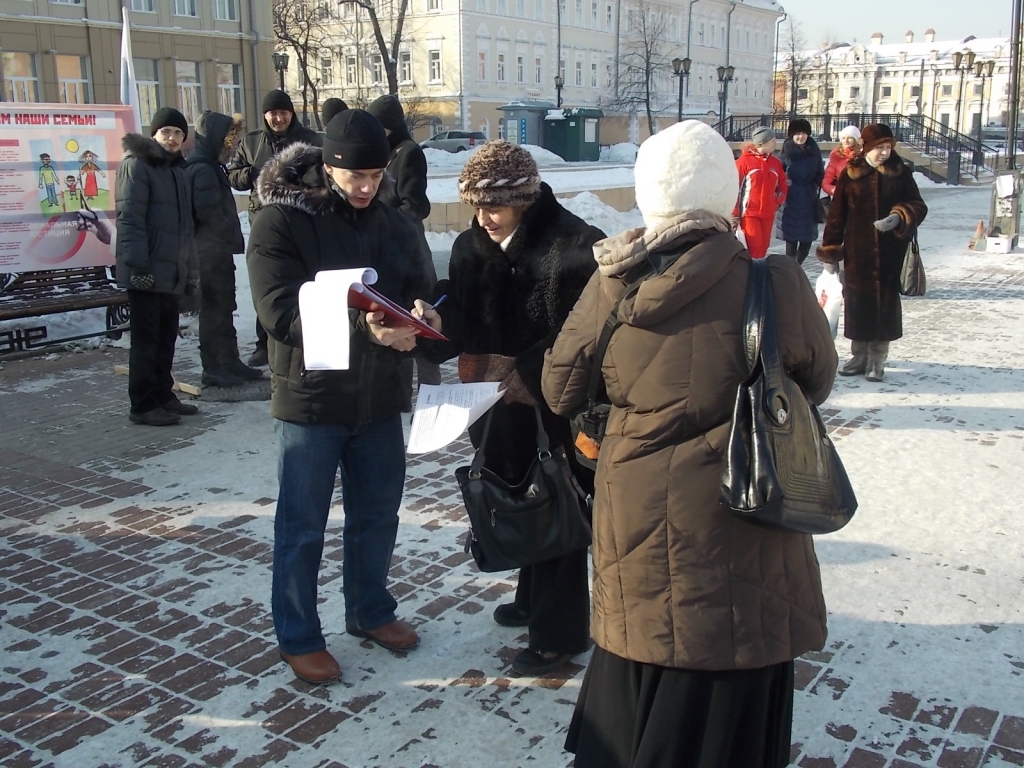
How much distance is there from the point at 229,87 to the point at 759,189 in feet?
121

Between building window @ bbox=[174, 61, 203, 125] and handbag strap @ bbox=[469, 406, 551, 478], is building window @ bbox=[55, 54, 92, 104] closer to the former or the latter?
building window @ bbox=[174, 61, 203, 125]

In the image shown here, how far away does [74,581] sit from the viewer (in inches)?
170

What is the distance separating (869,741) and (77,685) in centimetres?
260

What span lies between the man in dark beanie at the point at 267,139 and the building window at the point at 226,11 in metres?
37.3

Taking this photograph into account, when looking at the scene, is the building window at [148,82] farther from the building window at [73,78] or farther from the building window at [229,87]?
the building window at [229,87]

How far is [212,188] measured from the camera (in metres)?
7.10

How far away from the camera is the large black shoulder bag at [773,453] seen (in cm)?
212

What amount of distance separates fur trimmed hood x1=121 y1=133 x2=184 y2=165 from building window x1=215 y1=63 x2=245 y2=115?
37.4 meters

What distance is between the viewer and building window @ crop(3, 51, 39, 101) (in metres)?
35.3

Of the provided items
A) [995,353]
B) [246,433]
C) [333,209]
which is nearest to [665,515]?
[333,209]

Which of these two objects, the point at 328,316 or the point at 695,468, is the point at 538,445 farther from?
the point at 695,468

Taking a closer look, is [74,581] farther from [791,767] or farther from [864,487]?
[864,487]

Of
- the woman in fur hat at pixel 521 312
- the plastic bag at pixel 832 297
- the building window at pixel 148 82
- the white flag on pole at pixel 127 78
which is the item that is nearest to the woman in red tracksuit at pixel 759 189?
the plastic bag at pixel 832 297

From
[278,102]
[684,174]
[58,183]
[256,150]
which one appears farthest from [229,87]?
[684,174]
